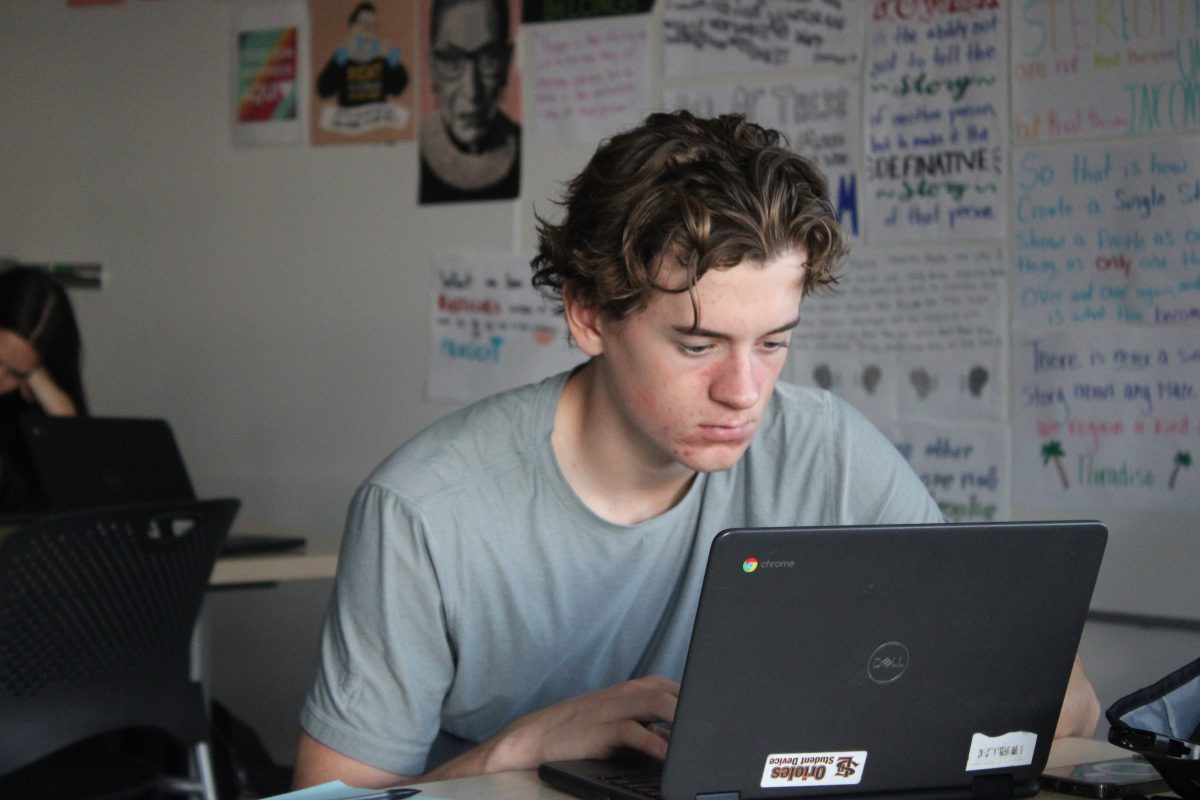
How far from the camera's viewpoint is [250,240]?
3.74 m

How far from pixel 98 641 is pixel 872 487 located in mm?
1194

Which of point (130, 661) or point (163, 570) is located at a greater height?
point (163, 570)

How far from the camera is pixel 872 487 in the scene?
1599mm

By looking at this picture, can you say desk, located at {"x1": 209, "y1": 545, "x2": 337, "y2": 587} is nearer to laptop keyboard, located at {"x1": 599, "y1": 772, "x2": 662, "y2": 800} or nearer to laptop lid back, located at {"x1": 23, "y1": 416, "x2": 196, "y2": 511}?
laptop lid back, located at {"x1": 23, "y1": 416, "x2": 196, "y2": 511}

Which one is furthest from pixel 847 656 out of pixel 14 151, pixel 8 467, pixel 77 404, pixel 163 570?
pixel 14 151

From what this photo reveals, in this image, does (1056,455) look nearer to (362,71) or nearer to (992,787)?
(992,787)

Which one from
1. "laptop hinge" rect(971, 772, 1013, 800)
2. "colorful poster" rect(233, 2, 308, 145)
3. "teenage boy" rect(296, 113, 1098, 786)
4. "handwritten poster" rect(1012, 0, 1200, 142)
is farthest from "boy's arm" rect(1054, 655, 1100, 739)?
"colorful poster" rect(233, 2, 308, 145)

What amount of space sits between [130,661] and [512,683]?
908 millimetres

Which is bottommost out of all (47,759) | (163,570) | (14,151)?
(47,759)

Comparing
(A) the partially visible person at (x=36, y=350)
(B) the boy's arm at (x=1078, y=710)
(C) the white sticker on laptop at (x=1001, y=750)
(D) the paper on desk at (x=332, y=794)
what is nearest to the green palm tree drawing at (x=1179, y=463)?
(B) the boy's arm at (x=1078, y=710)

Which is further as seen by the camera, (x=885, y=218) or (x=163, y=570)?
(x=885, y=218)

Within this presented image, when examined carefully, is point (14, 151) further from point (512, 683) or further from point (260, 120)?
point (512, 683)

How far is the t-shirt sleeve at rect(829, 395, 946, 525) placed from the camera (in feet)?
5.23

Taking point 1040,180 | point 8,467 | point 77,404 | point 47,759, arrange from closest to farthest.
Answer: point 47,759 < point 1040,180 < point 8,467 < point 77,404
